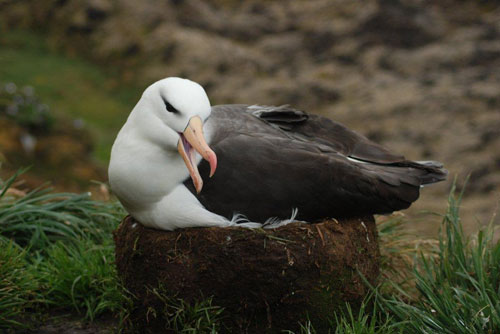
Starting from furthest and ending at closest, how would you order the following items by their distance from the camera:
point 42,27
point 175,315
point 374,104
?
A: point 42,27
point 374,104
point 175,315

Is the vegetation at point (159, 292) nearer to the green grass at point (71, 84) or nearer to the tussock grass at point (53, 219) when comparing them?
the tussock grass at point (53, 219)

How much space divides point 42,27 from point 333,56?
5665 millimetres

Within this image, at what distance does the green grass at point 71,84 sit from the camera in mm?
9898

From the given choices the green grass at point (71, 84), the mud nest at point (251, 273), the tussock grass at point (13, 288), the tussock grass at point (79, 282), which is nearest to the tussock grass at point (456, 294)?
the mud nest at point (251, 273)

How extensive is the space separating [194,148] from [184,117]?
0.16 meters

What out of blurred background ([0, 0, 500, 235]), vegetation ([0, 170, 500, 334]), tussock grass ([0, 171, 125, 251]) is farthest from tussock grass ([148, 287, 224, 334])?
blurred background ([0, 0, 500, 235])

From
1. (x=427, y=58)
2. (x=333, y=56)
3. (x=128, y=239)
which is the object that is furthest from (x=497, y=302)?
(x=333, y=56)

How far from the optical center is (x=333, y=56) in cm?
1129

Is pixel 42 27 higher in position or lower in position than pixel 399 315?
higher

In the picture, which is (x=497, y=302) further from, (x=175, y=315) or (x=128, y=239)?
(x=128, y=239)

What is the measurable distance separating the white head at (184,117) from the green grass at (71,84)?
6395 mm

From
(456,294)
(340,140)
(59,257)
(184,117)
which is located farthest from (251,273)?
(59,257)

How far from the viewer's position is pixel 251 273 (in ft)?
9.96

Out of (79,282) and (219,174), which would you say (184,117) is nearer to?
(219,174)
